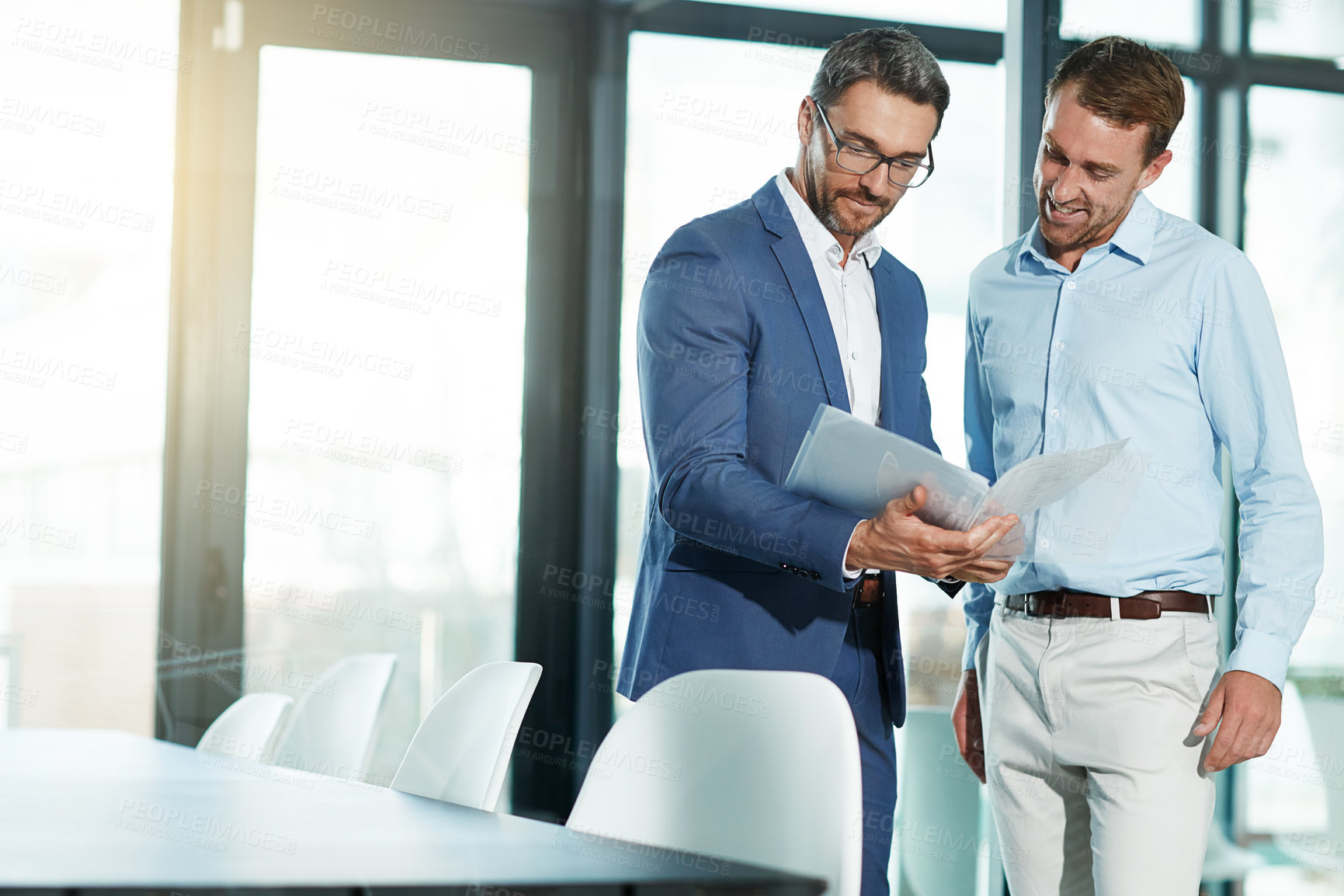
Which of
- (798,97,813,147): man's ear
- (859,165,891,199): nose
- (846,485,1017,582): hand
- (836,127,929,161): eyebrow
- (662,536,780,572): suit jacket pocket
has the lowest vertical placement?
(662,536,780,572): suit jacket pocket

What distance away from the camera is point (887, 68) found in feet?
5.97

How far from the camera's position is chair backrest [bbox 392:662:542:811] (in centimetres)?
162

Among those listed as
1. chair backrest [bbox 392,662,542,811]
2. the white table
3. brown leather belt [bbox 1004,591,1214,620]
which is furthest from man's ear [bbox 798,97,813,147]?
the white table

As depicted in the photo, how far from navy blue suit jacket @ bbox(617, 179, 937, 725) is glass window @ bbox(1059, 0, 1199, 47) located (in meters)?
1.55

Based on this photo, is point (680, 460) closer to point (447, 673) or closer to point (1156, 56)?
point (1156, 56)

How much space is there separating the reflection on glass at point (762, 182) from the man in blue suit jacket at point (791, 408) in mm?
1346

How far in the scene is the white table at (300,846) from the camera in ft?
2.80

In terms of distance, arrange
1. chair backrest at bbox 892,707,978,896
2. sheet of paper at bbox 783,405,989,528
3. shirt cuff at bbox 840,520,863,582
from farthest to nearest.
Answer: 1. chair backrest at bbox 892,707,978,896
2. shirt cuff at bbox 840,520,863,582
3. sheet of paper at bbox 783,405,989,528

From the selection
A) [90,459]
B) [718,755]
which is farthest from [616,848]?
[90,459]

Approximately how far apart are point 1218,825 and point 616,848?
90.2 inches

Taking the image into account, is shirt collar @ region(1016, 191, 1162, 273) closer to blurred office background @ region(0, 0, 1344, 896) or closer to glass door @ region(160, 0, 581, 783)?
blurred office background @ region(0, 0, 1344, 896)

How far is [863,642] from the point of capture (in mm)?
1855

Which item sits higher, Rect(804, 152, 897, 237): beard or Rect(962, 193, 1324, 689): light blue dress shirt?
Rect(804, 152, 897, 237): beard

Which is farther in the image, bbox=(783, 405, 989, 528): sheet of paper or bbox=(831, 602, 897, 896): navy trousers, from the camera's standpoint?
bbox=(831, 602, 897, 896): navy trousers
